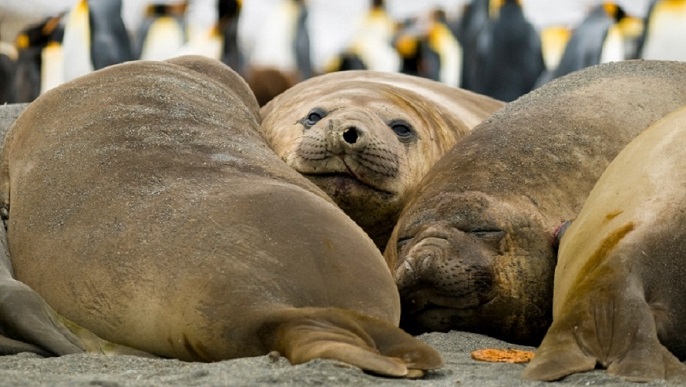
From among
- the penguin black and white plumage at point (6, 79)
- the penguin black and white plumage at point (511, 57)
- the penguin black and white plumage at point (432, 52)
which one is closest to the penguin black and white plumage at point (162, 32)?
the penguin black and white plumage at point (6, 79)

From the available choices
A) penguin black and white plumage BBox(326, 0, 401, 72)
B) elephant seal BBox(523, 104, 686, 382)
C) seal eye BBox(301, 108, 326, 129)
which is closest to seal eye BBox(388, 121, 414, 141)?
seal eye BBox(301, 108, 326, 129)

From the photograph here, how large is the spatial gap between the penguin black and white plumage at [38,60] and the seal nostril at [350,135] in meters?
10.2

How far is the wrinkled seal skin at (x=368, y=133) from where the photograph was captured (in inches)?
202

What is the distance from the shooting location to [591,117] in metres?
4.79

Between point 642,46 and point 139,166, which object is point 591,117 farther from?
point 642,46

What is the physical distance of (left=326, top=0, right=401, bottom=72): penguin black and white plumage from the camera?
1520 cm

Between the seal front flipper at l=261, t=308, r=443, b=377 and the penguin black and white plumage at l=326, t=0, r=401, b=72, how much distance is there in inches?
451

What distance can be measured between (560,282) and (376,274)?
1.92 ft

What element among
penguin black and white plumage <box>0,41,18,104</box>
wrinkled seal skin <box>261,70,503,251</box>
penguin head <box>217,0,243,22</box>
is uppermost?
wrinkled seal skin <box>261,70,503,251</box>

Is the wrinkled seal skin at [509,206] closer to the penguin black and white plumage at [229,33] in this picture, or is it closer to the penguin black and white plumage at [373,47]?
the penguin black and white plumage at [229,33]

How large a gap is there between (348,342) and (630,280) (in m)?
0.77

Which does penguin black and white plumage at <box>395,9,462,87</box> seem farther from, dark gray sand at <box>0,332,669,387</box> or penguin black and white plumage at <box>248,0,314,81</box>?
dark gray sand at <box>0,332,669,387</box>

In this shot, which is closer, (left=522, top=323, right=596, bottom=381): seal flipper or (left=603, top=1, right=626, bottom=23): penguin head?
(left=522, top=323, right=596, bottom=381): seal flipper

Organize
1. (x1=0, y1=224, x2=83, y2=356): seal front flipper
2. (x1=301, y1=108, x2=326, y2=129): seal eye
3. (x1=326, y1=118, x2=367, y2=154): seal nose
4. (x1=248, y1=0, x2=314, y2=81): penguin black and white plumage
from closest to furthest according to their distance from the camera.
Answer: (x1=0, y1=224, x2=83, y2=356): seal front flipper
(x1=326, y1=118, x2=367, y2=154): seal nose
(x1=301, y1=108, x2=326, y2=129): seal eye
(x1=248, y1=0, x2=314, y2=81): penguin black and white plumage
